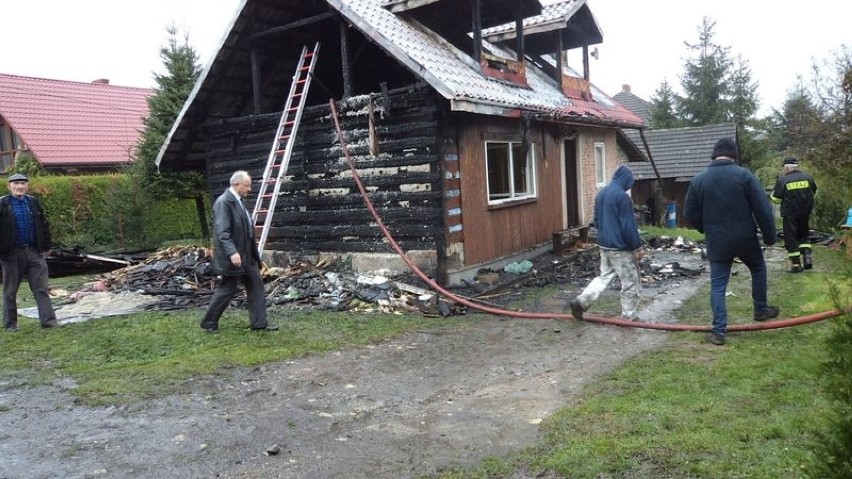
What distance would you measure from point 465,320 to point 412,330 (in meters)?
0.87

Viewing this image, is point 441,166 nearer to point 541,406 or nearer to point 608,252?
point 608,252

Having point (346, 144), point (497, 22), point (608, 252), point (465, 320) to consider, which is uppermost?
point (497, 22)

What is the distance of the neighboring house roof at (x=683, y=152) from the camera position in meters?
23.8

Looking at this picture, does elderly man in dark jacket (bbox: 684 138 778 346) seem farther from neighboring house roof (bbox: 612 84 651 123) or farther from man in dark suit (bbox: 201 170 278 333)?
neighboring house roof (bbox: 612 84 651 123)

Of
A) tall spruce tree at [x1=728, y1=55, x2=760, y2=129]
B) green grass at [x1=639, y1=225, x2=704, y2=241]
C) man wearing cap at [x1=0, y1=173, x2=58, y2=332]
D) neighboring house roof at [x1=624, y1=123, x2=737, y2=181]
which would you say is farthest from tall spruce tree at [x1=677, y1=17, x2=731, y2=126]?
man wearing cap at [x1=0, y1=173, x2=58, y2=332]

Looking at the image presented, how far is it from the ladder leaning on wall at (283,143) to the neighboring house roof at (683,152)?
16409 mm

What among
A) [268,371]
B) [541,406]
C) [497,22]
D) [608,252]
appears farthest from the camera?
[497,22]

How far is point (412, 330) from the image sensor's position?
7816 millimetres

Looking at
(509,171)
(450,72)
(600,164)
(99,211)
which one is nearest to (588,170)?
(600,164)

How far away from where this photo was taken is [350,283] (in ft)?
32.6

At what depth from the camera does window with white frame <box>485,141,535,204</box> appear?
37.2 ft

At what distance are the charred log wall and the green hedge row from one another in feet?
22.3

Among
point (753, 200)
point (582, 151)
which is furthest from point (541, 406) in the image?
point (582, 151)

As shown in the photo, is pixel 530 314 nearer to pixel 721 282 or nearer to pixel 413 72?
pixel 721 282
